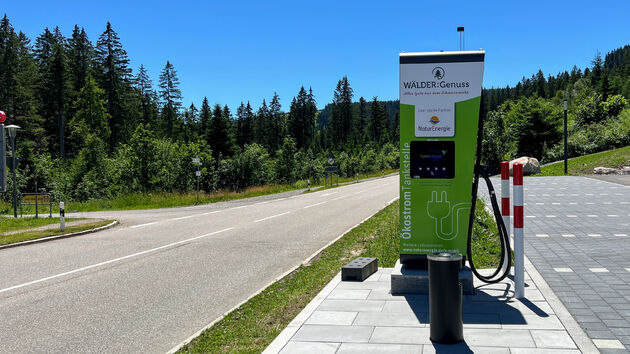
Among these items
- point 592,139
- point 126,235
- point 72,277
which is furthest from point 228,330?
point 592,139

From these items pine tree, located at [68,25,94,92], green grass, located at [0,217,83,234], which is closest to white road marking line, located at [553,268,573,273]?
green grass, located at [0,217,83,234]

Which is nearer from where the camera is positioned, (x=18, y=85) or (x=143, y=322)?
(x=143, y=322)

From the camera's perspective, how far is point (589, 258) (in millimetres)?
7457

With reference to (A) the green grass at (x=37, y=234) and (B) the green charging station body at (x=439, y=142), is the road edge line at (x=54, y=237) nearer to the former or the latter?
(A) the green grass at (x=37, y=234)

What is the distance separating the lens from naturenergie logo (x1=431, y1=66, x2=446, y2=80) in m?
5.54

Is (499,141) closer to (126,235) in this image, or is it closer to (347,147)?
(126,235)

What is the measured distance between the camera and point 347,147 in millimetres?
112188

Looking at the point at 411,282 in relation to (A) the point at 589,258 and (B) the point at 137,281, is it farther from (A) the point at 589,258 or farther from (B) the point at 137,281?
(B) the point at 137,281

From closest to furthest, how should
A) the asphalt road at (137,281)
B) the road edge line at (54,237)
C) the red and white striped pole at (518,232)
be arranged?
the asphalt road at (137,281) < the red and white striped pole at (518,232) < the road edge line at (54,237)

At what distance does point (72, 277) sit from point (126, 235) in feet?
19.9

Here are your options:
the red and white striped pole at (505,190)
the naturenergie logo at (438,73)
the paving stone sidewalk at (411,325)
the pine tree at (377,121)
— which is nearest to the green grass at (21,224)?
the paving stone sidewalk at (411,325)

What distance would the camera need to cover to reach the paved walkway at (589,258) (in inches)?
179

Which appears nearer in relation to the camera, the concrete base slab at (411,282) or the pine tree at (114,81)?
the concrete base slab at (411,282)

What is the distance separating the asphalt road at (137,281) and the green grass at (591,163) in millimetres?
24386
